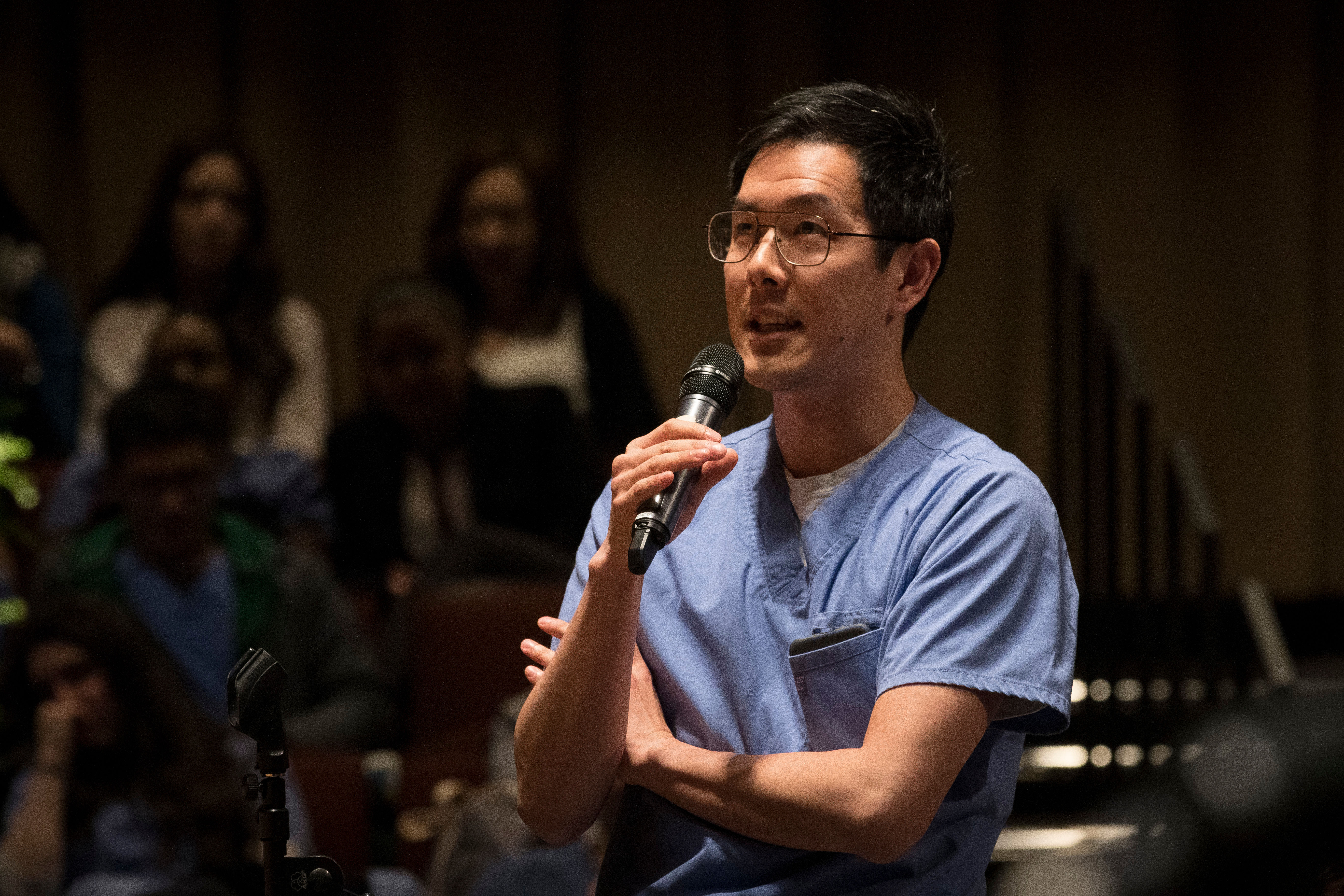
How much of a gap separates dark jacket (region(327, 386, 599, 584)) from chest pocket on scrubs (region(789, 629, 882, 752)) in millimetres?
2048

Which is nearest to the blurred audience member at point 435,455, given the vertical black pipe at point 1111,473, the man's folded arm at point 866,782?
the vertical black pipe at point 1111,473

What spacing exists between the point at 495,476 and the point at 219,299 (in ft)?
2.82

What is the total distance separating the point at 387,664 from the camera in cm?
325

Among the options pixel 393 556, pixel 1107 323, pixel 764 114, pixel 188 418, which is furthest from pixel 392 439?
pixel 764 114

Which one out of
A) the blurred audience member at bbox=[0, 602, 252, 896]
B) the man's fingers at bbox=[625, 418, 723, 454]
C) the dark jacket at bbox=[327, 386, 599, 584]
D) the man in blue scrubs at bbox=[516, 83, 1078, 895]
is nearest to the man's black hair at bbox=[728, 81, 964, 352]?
the man in blue scrubs at bbox=[516, 83, 1078, 895]

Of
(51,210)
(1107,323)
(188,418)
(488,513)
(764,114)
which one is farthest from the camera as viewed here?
(51,210)

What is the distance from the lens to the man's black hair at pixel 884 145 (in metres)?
1.47

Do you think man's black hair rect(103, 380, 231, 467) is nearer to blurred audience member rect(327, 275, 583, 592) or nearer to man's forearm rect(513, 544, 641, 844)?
blurred audience member rect(327, 275, 583, 592)

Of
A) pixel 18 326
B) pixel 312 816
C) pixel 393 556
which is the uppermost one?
pixel 18 326

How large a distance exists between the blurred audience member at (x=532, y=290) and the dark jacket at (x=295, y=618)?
0.75 metres

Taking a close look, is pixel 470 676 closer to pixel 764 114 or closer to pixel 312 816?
pixel 312 816

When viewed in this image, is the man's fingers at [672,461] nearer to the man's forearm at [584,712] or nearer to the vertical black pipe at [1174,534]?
the man's forearm at [584,712]

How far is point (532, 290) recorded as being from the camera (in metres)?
3.68

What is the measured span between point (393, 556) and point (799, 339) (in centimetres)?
220
